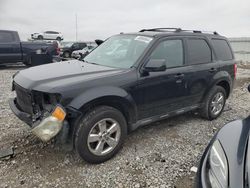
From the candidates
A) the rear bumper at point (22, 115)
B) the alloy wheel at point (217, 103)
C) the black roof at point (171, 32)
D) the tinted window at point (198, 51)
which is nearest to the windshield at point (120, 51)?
the black roof at point (171, 32)

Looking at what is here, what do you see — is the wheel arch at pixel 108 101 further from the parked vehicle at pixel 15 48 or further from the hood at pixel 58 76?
the parked vehicle at pixel 15 48

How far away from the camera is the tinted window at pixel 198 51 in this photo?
429 cm

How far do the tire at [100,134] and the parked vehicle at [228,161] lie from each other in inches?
56.7

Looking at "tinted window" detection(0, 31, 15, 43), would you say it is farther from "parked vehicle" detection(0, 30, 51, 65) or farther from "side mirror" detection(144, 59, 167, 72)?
"side mirror" detection(144, 59, 167, 72)

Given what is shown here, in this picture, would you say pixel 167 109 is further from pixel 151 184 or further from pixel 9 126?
pixel 9 126

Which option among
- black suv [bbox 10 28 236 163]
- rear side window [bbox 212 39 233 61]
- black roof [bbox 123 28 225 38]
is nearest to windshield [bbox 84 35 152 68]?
black suv [bbox 10 28 236 163]

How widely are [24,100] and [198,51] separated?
3.15 m

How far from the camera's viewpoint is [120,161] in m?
3.32

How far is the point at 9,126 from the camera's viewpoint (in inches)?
169

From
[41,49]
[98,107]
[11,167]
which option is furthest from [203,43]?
[41,49]

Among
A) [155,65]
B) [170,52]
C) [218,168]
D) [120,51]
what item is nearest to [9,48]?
[120,51]

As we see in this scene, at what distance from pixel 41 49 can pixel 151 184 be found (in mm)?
10593

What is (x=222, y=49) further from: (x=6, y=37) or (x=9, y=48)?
(x=6, y=37)

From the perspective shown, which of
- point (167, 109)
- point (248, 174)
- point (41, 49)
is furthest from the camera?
point (41, 49)
